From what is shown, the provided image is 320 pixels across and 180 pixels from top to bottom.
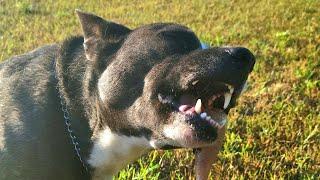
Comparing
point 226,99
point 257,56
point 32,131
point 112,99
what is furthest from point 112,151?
point 257,56

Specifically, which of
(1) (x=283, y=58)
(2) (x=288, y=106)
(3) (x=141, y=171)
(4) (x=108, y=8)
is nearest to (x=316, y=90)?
(2) (x=288, y=106)

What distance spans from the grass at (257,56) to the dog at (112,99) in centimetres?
101

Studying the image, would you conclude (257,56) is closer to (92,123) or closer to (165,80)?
(92,123)

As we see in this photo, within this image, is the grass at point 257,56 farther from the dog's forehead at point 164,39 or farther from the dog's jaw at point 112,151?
the dog's forehead at point 164,39

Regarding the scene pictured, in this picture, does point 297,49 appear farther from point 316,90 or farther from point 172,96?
point 172,96

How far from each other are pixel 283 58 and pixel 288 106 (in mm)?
2306

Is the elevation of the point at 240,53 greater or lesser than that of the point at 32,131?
greater

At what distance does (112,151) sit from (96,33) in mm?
865

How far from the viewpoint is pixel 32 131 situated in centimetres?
455

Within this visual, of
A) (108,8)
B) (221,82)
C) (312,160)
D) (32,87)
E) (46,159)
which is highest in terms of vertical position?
(221,82)

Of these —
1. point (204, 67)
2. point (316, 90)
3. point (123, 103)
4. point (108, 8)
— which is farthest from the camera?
point (108, 8)

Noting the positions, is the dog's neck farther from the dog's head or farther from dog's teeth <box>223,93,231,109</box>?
dog's teeth <box>223,93,231,109</box>

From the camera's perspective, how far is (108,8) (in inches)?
577

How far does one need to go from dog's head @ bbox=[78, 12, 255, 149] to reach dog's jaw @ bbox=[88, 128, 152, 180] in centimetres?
10
